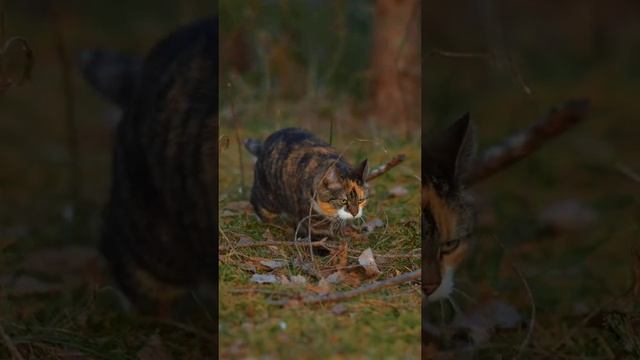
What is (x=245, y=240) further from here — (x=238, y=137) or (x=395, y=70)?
(x=395, y=70)

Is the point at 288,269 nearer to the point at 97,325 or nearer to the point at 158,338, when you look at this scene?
the point at 158,338

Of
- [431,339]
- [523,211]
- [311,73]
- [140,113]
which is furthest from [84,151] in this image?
[523,211]

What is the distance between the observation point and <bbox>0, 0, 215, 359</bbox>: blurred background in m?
1.54

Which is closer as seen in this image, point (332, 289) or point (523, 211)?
point (332, 289)

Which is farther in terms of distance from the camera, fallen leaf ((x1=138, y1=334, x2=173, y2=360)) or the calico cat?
fallen leaf ((x1=138, y1=334, x2=173, y2=360))

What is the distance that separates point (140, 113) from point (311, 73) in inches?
11.5

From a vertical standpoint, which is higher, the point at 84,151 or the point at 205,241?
the point at 84,151

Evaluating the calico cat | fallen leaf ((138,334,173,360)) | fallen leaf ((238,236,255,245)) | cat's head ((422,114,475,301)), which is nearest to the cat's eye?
cat's head ((422,114,475,301))

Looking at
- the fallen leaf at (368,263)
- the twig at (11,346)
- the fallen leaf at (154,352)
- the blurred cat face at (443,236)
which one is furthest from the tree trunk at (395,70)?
the twig at (11,346)

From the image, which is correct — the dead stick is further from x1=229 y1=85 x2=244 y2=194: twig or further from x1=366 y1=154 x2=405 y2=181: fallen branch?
x1=229 y1=85 x2=244 y2=194: twig

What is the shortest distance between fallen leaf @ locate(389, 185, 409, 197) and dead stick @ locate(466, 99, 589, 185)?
1.15 feet

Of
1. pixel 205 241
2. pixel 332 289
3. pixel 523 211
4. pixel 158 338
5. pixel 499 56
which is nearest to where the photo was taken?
pixel 332 289

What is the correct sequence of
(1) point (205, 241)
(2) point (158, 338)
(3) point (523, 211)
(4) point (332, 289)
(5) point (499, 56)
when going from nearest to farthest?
(4) point (332, 289) < (1) point (205, 241) < (2) point (158, 338) < (5) point (499, 56) < (3) point (523, 211)

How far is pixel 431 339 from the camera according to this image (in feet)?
5.13
